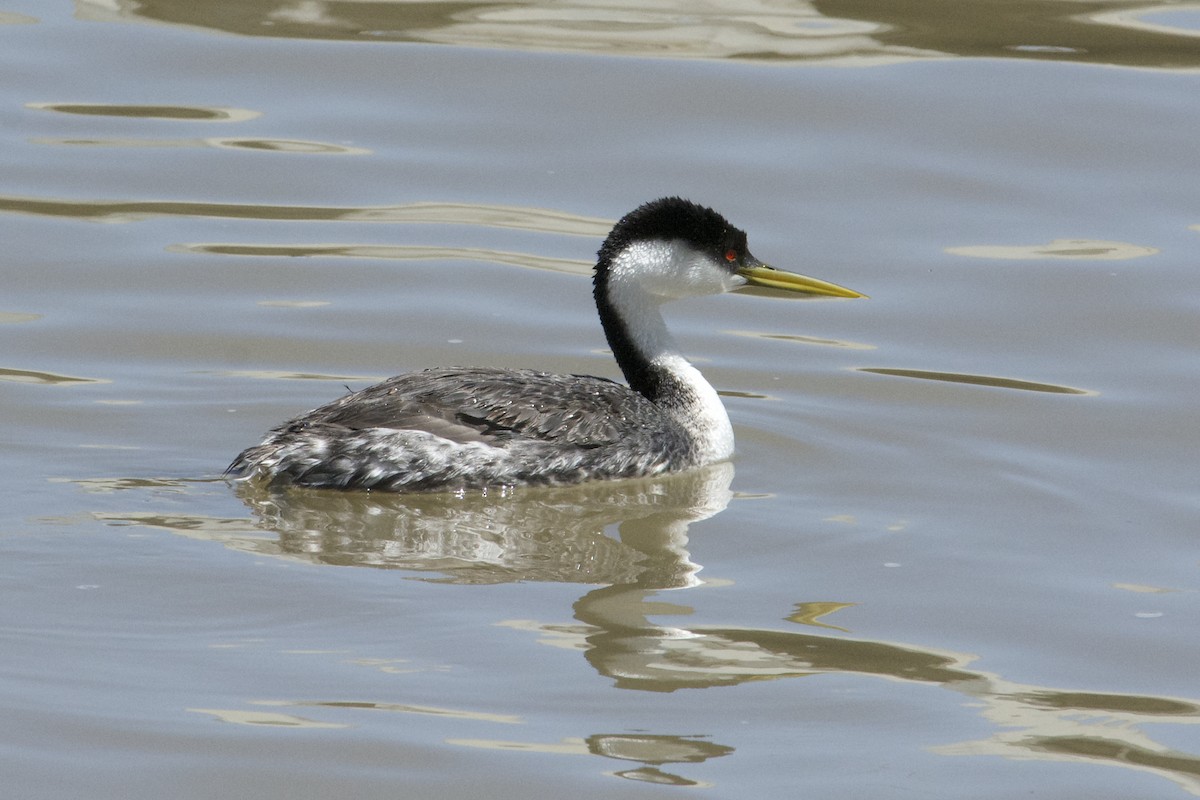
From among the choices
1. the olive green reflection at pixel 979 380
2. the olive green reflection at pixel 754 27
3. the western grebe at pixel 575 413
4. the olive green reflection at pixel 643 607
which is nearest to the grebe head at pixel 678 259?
the western grebe at pixel 575 413

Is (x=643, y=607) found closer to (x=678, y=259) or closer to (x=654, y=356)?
(x=654, y=356)

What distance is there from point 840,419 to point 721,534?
1678mm

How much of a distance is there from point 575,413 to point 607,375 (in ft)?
5.06

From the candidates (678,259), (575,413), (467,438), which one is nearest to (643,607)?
(467,438)

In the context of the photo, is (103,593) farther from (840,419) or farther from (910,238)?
Answer: (910,238)

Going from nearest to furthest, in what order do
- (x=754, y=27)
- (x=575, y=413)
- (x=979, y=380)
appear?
(x=575, y=413) → (x=979, y=380) → (x=754, y=27)

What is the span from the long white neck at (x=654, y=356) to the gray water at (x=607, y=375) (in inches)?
9.1

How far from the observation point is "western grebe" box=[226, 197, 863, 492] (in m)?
8.16

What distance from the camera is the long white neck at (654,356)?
894 cm

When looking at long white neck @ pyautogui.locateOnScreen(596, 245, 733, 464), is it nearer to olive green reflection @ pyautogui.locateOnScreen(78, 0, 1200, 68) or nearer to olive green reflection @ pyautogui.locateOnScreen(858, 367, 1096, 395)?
olive green reflection @ pyautogui.locateOnScreen(858, 367, 1096, 395)

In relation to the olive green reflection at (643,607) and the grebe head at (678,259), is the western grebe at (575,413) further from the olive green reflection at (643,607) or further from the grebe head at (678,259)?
the olive green reflection at (643,607)

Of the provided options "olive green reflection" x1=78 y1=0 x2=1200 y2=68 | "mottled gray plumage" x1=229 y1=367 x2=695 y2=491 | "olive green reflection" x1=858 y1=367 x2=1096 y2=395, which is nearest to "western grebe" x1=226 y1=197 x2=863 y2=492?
"mottled gray plumage" x1=229 y1=367 x2=695 y2=491

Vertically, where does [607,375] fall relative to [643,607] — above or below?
above

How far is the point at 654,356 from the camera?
9297mm
